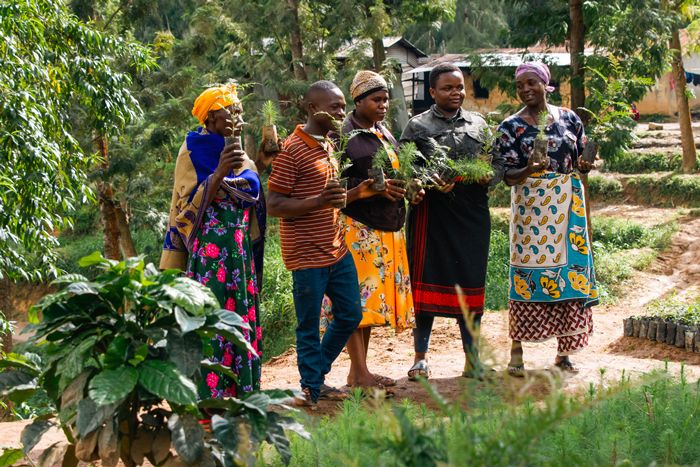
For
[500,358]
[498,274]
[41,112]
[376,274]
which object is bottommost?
[498,274]

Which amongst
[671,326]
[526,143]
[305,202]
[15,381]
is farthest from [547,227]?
[15,381]

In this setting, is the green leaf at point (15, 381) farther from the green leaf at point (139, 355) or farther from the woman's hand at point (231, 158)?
the woman's hand at point (231, 158)

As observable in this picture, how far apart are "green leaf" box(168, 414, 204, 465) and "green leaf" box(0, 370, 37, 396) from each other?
0.64 metres

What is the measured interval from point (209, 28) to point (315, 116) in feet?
35.1

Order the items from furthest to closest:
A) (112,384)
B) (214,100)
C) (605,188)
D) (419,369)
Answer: (605,188), (419,369), (214,100), (112,384)

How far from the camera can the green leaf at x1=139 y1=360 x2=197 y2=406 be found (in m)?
3.24

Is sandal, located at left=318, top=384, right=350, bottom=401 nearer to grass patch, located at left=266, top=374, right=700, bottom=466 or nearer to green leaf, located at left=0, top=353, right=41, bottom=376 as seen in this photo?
grass patch, located at left=266, top=374, right=700, bottom=466

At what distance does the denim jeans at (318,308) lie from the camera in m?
5.18

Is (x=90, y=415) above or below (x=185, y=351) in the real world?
below

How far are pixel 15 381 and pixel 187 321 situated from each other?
0.83 m

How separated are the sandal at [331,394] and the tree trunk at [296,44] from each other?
8.87m

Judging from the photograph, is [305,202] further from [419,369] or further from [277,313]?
[277,313]

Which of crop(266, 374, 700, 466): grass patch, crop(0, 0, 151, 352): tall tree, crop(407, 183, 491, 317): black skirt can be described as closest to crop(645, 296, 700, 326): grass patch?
crop(407, 183, 491, 317): black skirt

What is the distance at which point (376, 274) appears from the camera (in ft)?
18.3
